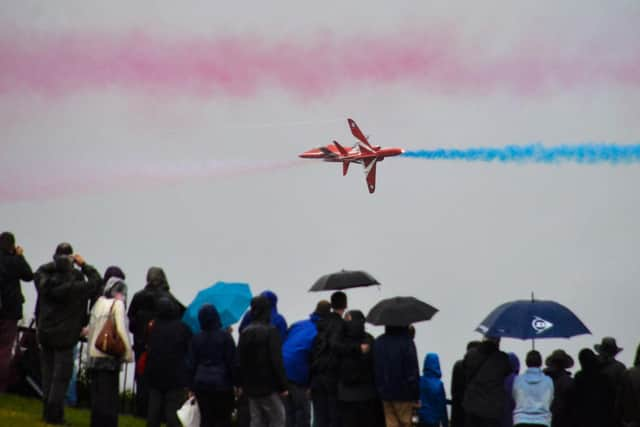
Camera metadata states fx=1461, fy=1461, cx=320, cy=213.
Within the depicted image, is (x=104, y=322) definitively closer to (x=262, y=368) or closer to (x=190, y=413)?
(x=190, y=413)

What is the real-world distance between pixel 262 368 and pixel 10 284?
4.62m

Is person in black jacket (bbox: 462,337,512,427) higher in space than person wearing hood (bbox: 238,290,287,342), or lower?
lower

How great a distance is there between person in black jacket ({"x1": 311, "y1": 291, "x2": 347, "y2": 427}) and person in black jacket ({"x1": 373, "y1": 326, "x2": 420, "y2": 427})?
0.69 meters

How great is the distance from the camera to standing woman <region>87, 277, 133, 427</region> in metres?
18.8

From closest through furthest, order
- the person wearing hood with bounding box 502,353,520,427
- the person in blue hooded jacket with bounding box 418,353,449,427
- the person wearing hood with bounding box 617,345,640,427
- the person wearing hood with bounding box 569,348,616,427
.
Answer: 1. the person wearing hood with bounding box 617,345,640,427
2. the person wearing hood with bounding box 569,348,616,427
3. the person wearing hood with bounding box 502,353,520,427
4. the person in blue hooded jacket with bounding box 418,353,449,427

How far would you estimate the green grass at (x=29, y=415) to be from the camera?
1903 cm

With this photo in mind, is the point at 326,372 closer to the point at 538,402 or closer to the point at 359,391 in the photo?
the point at 359,391

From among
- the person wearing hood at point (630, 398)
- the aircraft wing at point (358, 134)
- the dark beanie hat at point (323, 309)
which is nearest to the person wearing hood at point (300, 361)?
the dark beanie hat at point (323, 309)

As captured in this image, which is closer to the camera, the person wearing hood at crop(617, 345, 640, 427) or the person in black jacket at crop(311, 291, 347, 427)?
the person wearing hood at crop(617, 345, 640, 427)

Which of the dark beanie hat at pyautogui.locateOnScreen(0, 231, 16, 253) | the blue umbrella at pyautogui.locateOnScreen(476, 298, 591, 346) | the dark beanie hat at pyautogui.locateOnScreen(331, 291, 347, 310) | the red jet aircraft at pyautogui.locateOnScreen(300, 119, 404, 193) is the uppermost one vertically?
the red jet aircraft at pyautogui.locateOnScreen(300, 119, 404, 193)

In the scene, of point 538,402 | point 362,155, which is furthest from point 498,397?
point 362,155

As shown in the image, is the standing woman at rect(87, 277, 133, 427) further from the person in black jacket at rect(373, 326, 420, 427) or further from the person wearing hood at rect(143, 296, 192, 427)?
the person in black jacket at rect(373, 326, 420, 427)

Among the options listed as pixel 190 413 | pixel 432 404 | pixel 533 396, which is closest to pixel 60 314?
pixel 190 413

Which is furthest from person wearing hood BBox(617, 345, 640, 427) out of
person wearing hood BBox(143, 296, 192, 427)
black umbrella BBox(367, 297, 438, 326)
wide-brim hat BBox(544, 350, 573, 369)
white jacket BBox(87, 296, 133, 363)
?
white jacket BBox(87, 296, 133, 363)
